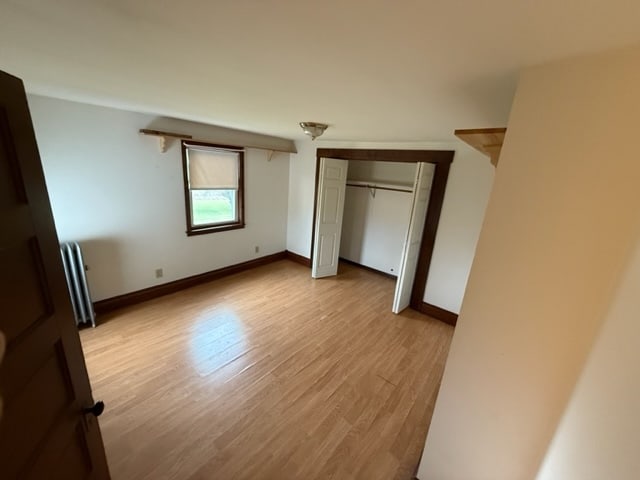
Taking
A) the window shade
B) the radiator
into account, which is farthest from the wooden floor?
the window shade

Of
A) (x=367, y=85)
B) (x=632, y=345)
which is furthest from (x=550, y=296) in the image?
(x=367, y=85)

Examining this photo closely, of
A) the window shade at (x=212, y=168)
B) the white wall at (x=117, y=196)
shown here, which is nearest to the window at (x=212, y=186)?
the window shade at (x=212, y=168)

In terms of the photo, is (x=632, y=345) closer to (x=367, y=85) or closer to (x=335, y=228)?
(x=367, y=85)

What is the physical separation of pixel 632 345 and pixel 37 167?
5.72 ft

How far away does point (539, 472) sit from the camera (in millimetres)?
1056

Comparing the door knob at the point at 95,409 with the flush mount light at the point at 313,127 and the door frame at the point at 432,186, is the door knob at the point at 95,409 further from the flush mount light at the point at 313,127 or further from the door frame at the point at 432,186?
the door frame at the point at 432,186

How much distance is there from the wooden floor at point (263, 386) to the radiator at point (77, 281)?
0.22 meters

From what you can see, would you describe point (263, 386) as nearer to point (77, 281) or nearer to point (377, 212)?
point (77, 281)

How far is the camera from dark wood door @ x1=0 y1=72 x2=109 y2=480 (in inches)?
24.6

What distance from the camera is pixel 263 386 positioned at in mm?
2098

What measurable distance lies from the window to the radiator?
1162 millimetres

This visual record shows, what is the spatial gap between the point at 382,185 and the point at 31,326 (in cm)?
414

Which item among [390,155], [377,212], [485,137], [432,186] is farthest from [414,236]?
[485,137]

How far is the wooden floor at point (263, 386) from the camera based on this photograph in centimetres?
159
